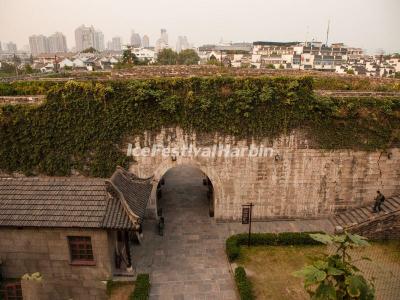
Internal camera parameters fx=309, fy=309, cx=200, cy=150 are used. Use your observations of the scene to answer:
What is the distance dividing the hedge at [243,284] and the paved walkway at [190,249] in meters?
0.54

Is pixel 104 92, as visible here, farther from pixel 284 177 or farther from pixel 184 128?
pixel 284 177

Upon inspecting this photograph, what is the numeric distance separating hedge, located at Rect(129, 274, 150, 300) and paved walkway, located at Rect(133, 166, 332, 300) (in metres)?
0.49

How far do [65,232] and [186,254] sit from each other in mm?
Result: 5879

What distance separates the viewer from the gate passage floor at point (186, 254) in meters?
12.9

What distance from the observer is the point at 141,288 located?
12242 millimetres

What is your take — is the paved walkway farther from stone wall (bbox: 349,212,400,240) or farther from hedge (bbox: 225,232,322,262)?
stone wall (bbox: 349,212,400,240)

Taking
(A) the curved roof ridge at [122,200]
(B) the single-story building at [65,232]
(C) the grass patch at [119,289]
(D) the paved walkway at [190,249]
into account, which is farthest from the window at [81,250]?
(D) the paved walkway at [190,249]

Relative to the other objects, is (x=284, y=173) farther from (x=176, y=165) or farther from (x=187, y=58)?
(x=187, y=58)

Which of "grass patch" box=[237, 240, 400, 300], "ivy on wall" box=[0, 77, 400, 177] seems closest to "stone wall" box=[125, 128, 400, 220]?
"ivy on wall" box=[0, 77, 400, 177]

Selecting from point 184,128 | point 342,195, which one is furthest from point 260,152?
point 342,195

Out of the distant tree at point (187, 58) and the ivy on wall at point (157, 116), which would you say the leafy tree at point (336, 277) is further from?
the distant tree at point (187, 58)

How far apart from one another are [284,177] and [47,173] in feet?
43.3

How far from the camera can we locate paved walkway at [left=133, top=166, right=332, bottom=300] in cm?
1300

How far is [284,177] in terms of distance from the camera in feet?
58.1
